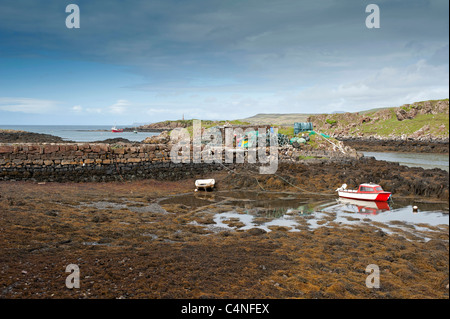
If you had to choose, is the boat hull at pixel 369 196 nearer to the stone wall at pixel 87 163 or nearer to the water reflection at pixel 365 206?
the water reflection at pixel 365 206

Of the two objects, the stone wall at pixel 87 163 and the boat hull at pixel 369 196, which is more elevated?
the stone wall at pixel 87 163

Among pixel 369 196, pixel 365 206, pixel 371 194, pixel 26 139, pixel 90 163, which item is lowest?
pixel 365 206

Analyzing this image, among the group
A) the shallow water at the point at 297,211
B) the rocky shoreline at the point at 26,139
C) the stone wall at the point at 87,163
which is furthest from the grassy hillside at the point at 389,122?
the rocky shoreline at the point at 26,139

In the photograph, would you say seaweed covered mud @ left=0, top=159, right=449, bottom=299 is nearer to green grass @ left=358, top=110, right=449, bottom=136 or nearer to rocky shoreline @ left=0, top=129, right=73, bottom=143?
rocky shoreline @ left=0, top=129, right=73, bottom=143

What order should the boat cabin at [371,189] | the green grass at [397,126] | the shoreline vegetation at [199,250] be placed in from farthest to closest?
the green grass at [397,126] → the boat cabin at [371,189] → the shoreline vegetation at [199,250]

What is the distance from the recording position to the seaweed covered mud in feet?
19.9

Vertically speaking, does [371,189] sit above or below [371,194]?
above

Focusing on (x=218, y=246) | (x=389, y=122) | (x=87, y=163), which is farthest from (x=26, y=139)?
(x=389, y=122)

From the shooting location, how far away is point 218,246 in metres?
9.32

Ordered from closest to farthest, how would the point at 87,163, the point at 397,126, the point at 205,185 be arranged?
the point at 205,185 < the point at 87,163 < the point at 397,126

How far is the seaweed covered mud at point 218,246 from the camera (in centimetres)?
607

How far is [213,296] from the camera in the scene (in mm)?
5785

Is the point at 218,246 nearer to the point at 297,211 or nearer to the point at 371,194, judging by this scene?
the point at 297,211
